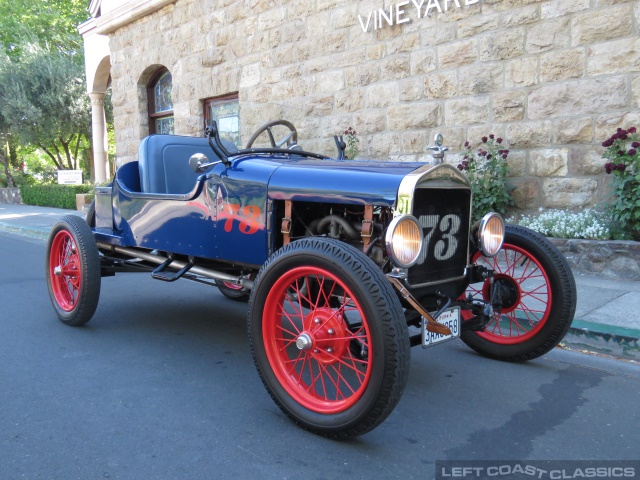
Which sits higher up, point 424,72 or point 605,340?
point 424,72

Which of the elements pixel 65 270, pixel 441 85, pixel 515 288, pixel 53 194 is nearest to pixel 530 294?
pixel 515 288

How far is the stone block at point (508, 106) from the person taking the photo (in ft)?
22.6

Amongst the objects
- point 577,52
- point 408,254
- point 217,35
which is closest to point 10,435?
point 408,254

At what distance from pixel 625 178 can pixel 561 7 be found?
84.6 inches

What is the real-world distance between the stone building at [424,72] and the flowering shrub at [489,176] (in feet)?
0.61

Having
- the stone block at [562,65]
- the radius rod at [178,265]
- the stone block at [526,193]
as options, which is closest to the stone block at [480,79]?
the stone block at [562,65]

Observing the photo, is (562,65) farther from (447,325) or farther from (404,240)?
(404,240)

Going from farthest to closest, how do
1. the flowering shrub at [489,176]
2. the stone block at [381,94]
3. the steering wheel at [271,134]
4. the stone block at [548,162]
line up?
the stone block at [381,94], the flowering shrub at [489,176], the stone block at [548,162], the steering wheel at [271,134]

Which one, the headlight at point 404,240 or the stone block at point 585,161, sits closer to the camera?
the headlight at point 404,240

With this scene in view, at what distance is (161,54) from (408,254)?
1080 cm

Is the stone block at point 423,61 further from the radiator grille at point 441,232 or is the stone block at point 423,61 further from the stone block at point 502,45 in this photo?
the radiator grille at point 441,232

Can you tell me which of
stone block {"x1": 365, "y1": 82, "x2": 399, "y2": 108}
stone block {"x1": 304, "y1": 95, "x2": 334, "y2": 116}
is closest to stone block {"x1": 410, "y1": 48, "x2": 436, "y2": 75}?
stone block {"x1": 365, "y1": 82, "x2": 399, "y2": 108}

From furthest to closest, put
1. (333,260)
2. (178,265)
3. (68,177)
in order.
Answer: (68,177), (178,265), (333,260)

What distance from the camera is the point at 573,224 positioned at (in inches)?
247
